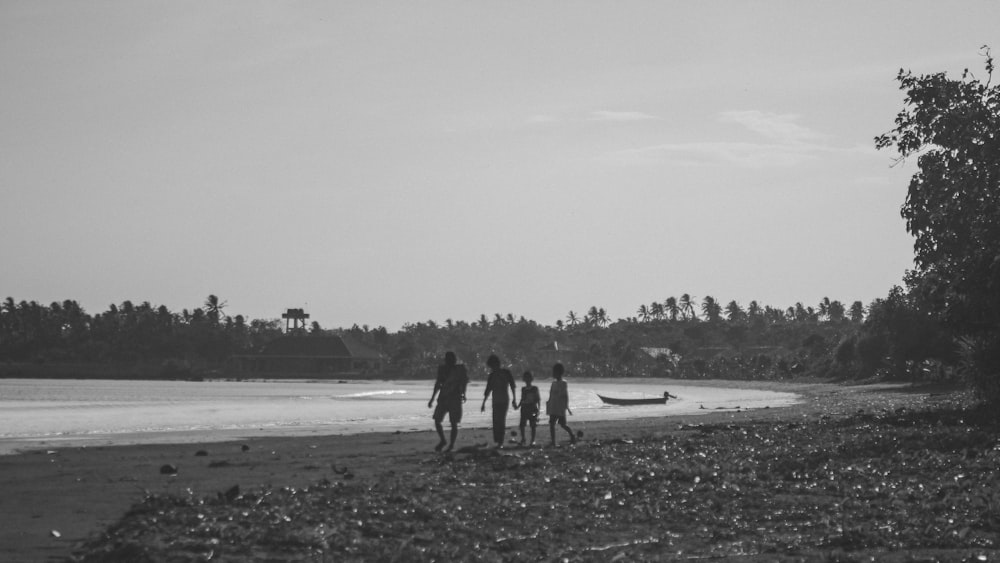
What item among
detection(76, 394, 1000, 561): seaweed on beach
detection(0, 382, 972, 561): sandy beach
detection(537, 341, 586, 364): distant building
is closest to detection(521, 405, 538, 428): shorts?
detection(0, 382, 972, 561): sandy beach

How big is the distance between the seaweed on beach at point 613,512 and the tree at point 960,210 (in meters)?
6.85

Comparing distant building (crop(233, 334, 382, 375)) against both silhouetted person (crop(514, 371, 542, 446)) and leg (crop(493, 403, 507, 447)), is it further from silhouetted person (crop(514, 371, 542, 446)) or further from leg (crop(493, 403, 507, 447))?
leg (crop(493, 403, 507, 447))

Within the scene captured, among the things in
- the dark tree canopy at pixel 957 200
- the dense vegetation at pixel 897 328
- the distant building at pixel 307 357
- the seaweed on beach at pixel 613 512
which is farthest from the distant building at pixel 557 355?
the seaweed on beach at pixel 613 512

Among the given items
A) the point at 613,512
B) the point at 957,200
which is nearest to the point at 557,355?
the point at 957,200

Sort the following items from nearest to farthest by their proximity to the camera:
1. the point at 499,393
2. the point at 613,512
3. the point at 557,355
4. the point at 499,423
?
the point at 613,512 → the point at 499,393 → the point at 499,423 → the point at 557,355

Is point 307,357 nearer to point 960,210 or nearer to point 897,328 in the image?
point 897,328

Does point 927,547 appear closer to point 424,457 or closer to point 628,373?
point 424,457

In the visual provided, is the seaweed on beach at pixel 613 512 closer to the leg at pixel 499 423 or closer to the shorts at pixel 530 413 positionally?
the leg at pixel 499 423

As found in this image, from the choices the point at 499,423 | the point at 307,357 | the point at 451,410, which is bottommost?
the point at 499,423

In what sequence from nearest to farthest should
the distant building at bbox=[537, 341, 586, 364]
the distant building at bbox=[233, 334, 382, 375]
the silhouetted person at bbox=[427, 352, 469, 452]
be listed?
1. the silhouetted person at bbox=[427, 352, 469, 452]
2. the distant building at bbox=[233, 334, 382, 375]
3. the distant building at bbox=[537, 341, 586, 364]

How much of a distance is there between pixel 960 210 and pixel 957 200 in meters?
0.29

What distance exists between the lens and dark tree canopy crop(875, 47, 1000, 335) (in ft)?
76.7

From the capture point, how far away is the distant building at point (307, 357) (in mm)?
157875

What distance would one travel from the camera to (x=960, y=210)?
2477 centimetres
